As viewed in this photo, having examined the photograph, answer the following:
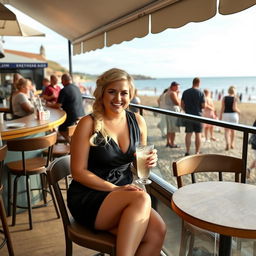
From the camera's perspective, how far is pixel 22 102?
4.42 meters

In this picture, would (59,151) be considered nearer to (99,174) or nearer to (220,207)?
(99,174)

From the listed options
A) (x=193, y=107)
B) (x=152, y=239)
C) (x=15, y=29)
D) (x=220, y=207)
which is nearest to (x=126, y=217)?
(x=152, y=239)

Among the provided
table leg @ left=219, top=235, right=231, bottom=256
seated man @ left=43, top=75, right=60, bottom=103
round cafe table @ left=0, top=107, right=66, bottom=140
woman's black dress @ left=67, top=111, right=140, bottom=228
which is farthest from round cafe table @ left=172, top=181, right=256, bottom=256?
seated man @ left=43, top=75, right=60, bottom=103

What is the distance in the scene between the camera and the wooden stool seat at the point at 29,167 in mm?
2857

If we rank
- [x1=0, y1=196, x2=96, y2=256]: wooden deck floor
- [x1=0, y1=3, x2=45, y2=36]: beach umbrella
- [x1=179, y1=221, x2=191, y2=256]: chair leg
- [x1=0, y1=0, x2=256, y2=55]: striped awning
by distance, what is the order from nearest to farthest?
[x1=179, y1=221, x2=191, y2=256]: chair leg, [x1=0, y1=196, x2=96, y2=256]: wooden deck floor, [x1=0, y1=0, x2=256, y2=55]: striped awning, [x1=0, y1=3, x2=45, y2=36]: beach umbrella

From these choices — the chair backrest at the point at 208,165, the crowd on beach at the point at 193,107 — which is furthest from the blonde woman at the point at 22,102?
the chair backrest at the point at 208,165

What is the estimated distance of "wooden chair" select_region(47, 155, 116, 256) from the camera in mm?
1539

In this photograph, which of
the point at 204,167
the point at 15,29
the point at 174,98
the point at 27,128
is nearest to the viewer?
the point at 204,167

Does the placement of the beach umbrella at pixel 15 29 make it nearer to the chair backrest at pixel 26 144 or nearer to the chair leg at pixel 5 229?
the chair backrest at pixel 26 144

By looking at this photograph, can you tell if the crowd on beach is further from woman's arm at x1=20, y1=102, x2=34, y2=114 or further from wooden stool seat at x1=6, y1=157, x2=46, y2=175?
woman's arm at x1=20, y1=102, x2=34, y2=114

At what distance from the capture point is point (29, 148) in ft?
8.55

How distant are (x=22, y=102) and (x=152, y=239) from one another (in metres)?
3.42

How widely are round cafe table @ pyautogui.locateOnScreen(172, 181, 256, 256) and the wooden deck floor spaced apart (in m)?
1.37

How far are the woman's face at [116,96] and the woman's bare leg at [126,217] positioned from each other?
1.76ft
